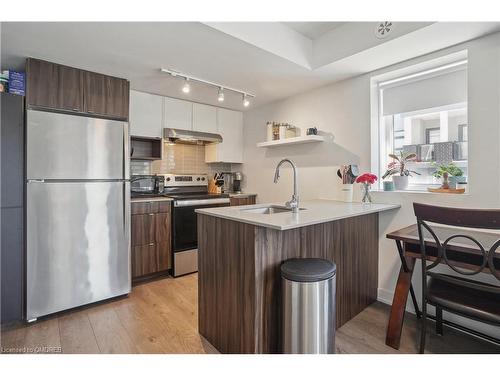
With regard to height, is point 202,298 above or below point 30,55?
below

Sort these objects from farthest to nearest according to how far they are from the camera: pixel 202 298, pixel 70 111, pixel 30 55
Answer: pixel 70 111 → pixel 30 55 → pixel 202 298

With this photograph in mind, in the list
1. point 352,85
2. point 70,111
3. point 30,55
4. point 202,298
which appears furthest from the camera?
point 352,85

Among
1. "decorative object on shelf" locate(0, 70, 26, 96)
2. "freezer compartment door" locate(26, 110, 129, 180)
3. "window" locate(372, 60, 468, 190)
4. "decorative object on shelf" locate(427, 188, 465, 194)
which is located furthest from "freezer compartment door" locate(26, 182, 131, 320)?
"decorative object on shelf" locate(427, 188, 465, 194)

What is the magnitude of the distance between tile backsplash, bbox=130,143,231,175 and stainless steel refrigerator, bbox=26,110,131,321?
94 centimetres

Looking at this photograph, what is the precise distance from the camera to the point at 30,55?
207cm

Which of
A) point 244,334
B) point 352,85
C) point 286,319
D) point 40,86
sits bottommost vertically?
point 244,334

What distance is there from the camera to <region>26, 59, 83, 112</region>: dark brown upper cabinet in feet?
6.79

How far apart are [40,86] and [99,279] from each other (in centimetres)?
173

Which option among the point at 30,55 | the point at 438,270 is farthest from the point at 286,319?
the point at 30,55

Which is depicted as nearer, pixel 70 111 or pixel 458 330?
pixel 458 330

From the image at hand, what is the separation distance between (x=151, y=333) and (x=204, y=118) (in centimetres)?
266

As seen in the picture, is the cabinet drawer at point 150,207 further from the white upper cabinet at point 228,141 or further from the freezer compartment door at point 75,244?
the white upper cabinet at point 228,141
